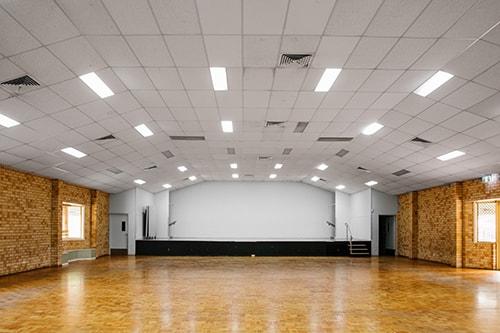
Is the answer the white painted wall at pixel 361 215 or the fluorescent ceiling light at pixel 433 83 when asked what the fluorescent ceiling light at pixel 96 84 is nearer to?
the fluorescent ceiling light at pixel 433 83

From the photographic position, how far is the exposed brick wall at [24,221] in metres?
11.3

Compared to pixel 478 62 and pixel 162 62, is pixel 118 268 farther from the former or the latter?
pixel 478 62

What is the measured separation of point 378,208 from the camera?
1958cm

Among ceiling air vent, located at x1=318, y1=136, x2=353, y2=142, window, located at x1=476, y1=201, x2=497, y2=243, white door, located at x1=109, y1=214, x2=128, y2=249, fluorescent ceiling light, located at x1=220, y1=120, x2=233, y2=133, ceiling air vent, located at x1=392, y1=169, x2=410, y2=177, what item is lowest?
white door, located at x1=109, y1=214, x2=128, y2=249

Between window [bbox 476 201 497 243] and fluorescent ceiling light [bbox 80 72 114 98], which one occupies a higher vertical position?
fluorescent ceiling light [bbox 80 72 114 98]

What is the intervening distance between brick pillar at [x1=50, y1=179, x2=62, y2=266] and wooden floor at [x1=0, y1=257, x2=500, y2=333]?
1132 mm

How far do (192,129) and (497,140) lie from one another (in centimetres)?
656

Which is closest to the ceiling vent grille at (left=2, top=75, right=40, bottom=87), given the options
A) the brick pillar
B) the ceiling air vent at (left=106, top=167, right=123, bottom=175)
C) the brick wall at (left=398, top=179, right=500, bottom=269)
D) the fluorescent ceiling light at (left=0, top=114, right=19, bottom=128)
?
the fluorescent ceiling light at (left=0, top=114, right=19, bottom=128)

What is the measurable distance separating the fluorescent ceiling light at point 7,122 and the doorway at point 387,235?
52.5 ft

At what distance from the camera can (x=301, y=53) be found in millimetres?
6051

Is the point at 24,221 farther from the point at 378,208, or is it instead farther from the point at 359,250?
the point at 378,208

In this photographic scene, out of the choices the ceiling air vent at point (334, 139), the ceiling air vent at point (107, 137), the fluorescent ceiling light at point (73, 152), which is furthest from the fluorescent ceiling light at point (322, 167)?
the fluorescent ceiling light at point (73, 152)

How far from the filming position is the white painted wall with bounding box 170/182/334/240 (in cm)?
2295

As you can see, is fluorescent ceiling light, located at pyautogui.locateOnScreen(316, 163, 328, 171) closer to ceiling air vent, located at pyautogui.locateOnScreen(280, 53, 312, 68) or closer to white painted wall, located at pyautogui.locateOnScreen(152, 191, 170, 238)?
white painted wall, located at pyautogui.locateOnScreen(152, 191, 170, 238)
